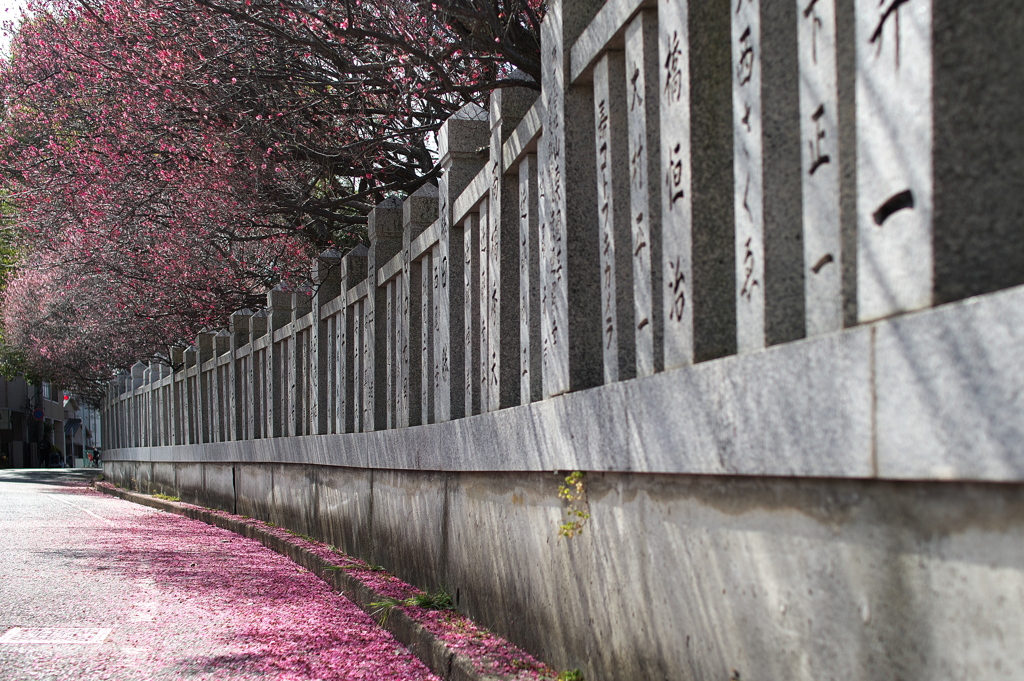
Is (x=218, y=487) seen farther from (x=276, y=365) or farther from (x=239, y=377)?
(x=276, y=365)

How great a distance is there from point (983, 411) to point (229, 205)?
11366 mm

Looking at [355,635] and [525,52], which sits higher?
[525,52]

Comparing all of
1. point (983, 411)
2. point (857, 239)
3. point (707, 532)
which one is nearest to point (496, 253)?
point (707, 532)

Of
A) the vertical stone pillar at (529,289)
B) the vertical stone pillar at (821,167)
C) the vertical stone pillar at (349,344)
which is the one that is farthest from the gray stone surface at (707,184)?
the vertical stone pillar at (349,344)

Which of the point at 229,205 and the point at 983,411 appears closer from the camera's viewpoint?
the point at 983,411

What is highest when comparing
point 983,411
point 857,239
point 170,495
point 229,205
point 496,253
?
point 229,205

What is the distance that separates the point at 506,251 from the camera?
577 centimetres

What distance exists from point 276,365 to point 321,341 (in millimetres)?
2474

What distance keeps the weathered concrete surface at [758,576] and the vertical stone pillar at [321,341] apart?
19.0ft

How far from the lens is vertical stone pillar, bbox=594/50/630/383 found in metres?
4.00

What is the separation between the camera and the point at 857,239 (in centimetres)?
243

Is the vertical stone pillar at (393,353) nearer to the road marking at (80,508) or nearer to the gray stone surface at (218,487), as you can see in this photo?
the gray stone surface at (218,487)

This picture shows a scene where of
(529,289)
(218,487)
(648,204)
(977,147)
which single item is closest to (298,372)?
(218,487)

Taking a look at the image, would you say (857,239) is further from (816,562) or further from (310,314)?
(310,314)
